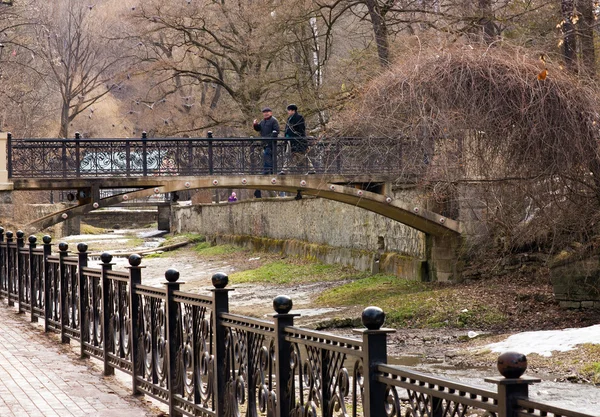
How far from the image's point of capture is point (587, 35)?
19.2m

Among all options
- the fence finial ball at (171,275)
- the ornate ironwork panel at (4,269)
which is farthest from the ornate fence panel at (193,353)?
the ornate ironwork panel at (4,269)

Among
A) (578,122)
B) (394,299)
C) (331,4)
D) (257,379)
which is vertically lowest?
(394,299)

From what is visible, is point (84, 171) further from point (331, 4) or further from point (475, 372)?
point (475, 372)

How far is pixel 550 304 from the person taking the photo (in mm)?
19203

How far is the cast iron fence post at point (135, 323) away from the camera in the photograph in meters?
8.84

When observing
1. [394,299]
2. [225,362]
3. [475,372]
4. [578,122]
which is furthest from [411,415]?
[394,299]

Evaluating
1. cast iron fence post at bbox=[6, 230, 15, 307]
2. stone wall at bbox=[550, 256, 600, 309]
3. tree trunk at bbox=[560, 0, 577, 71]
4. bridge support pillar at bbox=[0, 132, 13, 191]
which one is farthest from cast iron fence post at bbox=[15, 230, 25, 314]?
tree trunk at bbox=[560, 0, 577, 71]

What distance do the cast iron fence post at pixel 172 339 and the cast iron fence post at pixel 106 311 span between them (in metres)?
2.16

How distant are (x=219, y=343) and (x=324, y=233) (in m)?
23.4

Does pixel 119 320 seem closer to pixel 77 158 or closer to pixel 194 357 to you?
pixel 194 357

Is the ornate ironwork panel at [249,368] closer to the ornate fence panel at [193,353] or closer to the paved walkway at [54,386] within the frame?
the ornate fence panel at [193,353]

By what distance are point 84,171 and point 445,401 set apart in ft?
63.3

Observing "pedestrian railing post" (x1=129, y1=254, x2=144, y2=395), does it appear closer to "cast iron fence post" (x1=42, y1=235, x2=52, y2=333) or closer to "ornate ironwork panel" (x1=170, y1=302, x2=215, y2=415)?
"ornate ironwork panel" (x1=170, y1=302, x2=215, y2=415)

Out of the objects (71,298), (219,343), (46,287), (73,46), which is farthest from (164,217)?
(219,343)
